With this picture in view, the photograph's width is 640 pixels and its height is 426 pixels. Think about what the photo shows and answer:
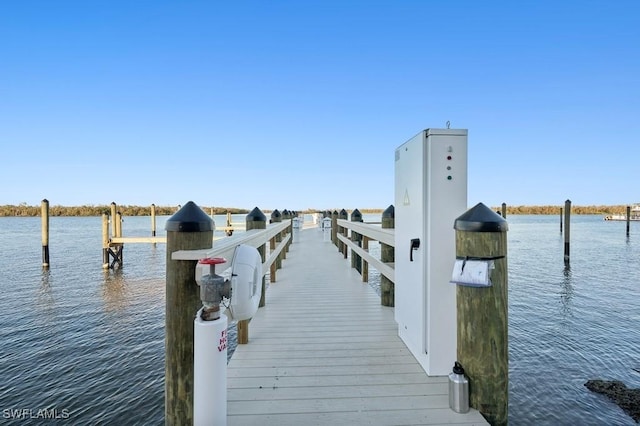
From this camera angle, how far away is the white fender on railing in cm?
217

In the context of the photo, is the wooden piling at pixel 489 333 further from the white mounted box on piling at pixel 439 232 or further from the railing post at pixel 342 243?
the railing post at pixel 342 243

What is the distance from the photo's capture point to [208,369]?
179 centimetres

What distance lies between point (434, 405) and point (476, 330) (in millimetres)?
576

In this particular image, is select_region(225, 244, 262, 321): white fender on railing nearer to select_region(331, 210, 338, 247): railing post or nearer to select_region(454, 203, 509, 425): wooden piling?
select_region(454, 203, 509, 425): wooden piling

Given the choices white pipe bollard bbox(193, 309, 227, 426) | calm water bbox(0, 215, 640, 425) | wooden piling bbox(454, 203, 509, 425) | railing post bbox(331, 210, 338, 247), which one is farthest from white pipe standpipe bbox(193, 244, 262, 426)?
railing post bbox(331, 210, 338, 247)

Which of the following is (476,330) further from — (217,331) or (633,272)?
(633,272)

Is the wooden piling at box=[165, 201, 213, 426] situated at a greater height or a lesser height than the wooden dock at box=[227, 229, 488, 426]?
greater

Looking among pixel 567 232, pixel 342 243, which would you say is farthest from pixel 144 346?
pixel 567 232

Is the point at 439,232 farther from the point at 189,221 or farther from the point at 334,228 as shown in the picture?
the point at 334,228

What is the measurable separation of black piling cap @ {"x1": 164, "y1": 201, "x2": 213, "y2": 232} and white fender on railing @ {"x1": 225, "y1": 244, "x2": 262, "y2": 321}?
A: 0.29m

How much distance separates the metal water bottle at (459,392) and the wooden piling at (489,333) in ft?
0.18

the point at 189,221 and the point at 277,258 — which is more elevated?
the point at 189,221

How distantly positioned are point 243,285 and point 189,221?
0.54 m
